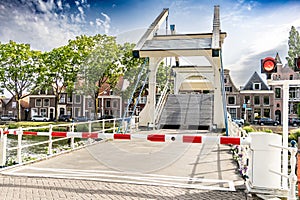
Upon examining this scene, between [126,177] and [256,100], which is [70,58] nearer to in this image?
[256,100]

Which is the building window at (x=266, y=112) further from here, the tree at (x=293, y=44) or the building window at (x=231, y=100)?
the tree at (x=293, y=44)

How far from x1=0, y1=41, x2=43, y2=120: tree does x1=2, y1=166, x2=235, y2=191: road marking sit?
3314 cm

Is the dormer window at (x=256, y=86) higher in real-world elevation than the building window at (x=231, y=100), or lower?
higher

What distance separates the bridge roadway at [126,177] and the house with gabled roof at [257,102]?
39.9 m

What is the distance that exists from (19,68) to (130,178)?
35.5 m

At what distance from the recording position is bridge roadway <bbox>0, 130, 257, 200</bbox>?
15.6ft

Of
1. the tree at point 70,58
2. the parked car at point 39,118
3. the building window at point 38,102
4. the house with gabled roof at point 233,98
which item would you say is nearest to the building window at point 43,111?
the building window at point 38,102

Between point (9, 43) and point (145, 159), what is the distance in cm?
3495

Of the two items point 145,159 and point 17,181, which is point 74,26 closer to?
point 145,159

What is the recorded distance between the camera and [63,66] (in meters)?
35.6

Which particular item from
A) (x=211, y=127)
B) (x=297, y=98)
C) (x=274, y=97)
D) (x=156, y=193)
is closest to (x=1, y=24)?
(x=211, y=127)

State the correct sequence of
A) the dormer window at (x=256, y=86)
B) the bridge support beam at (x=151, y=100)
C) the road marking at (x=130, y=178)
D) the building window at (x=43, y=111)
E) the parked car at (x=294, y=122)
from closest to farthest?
1. the road marking at (x=130, y=178)
2. the bridge support beam at (x=151, y=100)
3. the parked car at (x=294, y=122)
4. the dormer window at (x=256, y=86)
5. the building window at (x=43, y=111)

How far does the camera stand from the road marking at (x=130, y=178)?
5.33 m

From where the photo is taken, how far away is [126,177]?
582 cm
